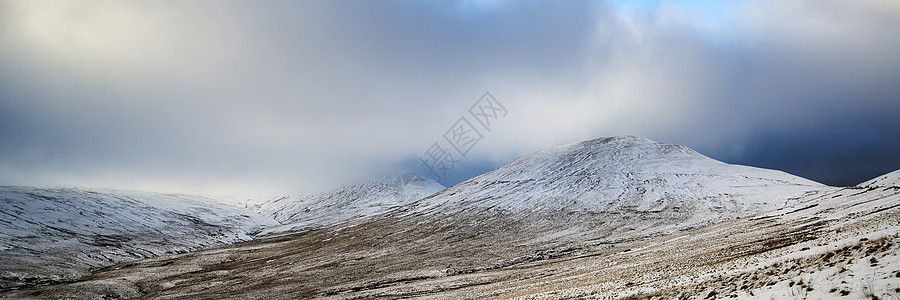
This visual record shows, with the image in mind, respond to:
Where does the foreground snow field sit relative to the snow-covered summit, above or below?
below

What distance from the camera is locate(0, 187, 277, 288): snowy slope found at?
3317 inches

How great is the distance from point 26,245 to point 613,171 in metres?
181

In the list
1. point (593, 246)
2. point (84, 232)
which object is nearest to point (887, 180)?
point (593, 246)

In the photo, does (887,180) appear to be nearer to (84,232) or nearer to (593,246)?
(593,246)

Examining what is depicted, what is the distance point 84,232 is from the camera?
126938mm

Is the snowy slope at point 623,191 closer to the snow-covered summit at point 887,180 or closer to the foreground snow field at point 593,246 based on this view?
the foreground snow field at point 593,246

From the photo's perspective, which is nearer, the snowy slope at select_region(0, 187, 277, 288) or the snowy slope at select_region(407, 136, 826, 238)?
the snowy slope at select_region(0, 187, 277, 288)

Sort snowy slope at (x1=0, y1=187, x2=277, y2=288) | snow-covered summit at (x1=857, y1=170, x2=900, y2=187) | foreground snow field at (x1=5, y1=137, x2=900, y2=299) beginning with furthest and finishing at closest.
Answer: snowy slope at (x1=0, y1=187, x2=277, y2=288) → snow-covered summit at (x1=857, y1=170, x2=900, y2=187) → foreground snow field at (x1=5, y1=137, x2=900, y2=299)

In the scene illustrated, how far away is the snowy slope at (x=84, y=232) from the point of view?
276 feet

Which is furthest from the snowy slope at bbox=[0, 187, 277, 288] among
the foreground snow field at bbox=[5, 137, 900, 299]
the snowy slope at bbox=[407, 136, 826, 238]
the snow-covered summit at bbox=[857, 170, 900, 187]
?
the snow-covered summit at bbox=[857, 170, 900, 187]

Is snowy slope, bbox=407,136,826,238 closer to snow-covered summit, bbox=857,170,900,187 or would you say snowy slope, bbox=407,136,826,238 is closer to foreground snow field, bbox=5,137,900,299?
foreground snow field, bbox=5,137,900,299

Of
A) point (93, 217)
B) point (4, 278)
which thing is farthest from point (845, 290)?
point (93, 217)

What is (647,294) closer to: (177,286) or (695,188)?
(177,286)

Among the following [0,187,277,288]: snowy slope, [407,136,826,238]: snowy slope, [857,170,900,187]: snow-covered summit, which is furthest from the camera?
[407,136,826,238]: snowy slope
